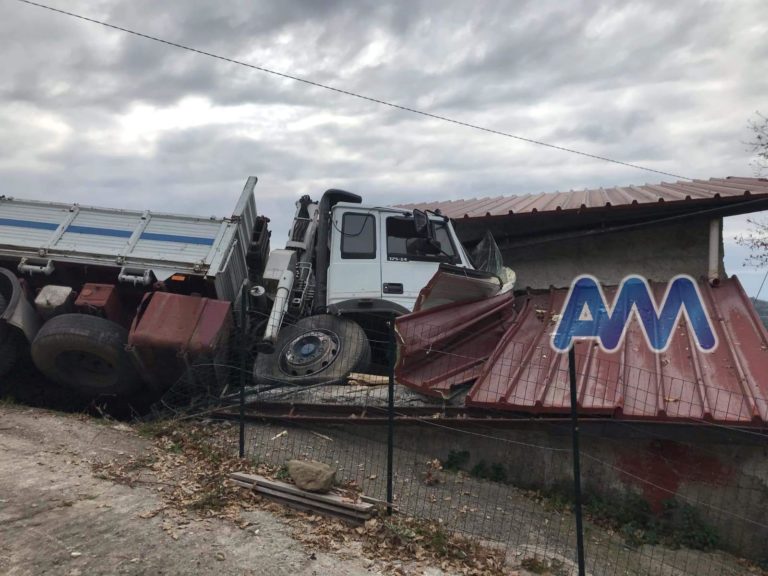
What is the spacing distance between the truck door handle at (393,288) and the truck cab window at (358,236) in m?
0.51

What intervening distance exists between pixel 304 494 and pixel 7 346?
194 inches

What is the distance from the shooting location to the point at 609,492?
6.39 meters

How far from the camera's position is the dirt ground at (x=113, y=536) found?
13.7 feet

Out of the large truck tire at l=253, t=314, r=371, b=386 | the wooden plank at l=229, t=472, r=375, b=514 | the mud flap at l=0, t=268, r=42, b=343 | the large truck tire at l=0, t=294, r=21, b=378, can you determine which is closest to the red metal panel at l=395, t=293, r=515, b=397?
the large truck tire at l=253, t=314, r=371, b=386

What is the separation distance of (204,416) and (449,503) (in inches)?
128

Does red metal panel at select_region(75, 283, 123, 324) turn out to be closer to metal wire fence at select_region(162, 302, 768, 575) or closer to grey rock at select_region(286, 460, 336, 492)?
metal wire fence at select_region(162, 302, 768, 575)

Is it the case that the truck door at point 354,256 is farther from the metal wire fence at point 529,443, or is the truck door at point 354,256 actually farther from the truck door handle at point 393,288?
the metal wire fence at point 529,443

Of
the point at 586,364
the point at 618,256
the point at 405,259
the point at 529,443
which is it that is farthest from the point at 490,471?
the point at 618,256

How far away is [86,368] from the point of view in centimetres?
786

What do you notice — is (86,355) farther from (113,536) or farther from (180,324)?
(113,536)

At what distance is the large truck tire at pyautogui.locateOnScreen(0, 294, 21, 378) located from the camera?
304 inches

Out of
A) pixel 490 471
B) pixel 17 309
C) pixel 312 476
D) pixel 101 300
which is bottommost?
pixel 490 471

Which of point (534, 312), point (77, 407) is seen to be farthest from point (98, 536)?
point (534, 312)

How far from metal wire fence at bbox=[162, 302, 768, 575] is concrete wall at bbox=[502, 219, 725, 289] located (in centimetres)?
354
